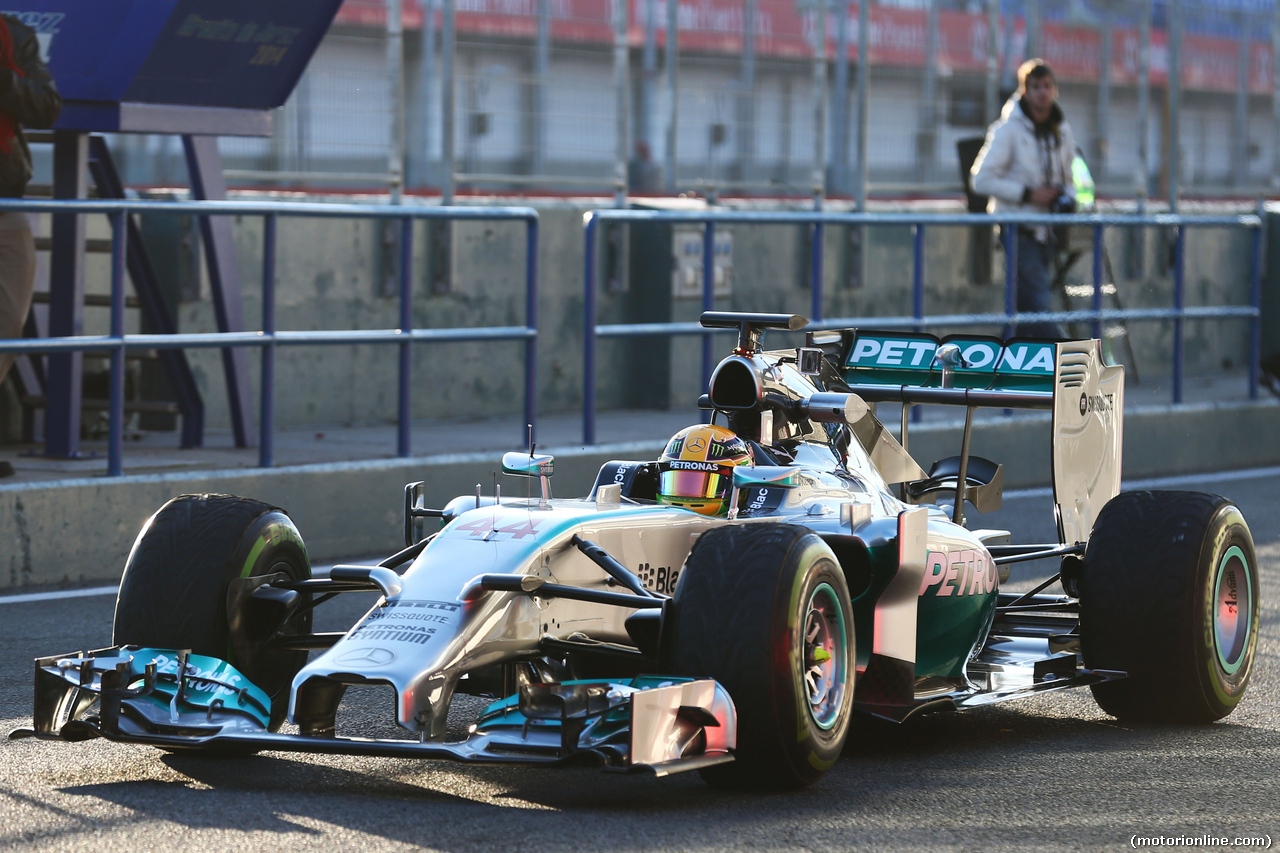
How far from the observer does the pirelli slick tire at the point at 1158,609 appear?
23.0 feet

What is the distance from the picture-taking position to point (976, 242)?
62.0ft

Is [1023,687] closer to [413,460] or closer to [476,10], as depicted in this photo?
[413,460]

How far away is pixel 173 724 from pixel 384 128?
29.0 ft

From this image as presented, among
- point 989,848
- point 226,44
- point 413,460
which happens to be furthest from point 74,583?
point 989,848

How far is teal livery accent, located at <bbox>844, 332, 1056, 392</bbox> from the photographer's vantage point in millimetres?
8164

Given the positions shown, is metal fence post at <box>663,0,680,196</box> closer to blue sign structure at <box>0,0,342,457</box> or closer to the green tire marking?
blue sign structure at <box>0,0,342,457</box>

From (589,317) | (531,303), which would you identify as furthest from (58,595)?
(589,317)

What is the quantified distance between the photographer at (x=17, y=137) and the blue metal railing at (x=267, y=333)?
406 mm

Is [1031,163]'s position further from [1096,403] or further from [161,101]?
[1096,403]

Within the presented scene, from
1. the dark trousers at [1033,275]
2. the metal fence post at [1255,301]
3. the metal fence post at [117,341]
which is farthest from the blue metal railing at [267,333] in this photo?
the metal fence post at [1255,301]

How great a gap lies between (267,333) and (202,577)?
423 centimetres

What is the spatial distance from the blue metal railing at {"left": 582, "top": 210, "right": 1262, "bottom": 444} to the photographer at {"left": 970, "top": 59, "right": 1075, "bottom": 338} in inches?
13.5

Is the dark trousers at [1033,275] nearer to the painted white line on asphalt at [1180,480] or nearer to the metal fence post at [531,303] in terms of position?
the painted white line on asphalt at [1180,480]

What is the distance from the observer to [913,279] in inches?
544
